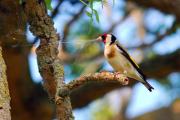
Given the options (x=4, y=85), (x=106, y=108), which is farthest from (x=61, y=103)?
(x=106, y=108)

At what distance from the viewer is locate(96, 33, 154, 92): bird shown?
1709mm

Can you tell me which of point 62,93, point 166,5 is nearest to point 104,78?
point 62,93

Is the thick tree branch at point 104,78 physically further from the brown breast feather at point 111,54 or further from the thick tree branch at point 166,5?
the thick tree branch at point 166,5

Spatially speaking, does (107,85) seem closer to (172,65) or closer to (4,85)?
(172,65)

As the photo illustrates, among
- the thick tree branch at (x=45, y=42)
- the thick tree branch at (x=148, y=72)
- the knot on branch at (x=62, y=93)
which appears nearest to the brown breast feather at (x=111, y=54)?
the thick tree branch at (x=45, y=42)

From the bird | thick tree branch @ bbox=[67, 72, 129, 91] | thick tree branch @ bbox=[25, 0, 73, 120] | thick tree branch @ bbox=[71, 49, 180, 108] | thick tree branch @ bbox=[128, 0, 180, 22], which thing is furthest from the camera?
thick tree branch @ bbox=[71, 49, 180, 108]

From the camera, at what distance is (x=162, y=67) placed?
3715mm

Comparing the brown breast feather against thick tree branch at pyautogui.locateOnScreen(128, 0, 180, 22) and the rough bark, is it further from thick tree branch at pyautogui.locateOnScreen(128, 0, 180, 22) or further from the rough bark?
thick tree branch at pyautogui.locateOnScreen(128, 0, 180, 22)

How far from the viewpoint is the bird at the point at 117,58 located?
5.61ft

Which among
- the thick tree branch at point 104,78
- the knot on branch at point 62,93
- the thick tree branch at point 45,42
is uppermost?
the thick tree branch at point 45,42

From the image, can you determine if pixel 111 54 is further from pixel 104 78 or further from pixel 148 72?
pixel 148 72

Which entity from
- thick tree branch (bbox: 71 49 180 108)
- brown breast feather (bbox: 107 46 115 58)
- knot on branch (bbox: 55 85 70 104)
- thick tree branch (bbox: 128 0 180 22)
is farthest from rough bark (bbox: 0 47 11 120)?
thick tree branch (bbox: 71 49 180 108)

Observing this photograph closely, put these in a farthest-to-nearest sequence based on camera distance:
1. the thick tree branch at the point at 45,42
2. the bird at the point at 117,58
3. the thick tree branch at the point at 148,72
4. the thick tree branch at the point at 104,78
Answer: the thick tree branch at the point at 148,72 → the bird at the point at 117,58 → the thick tree branch at the point at 45,42 → the thick tree branch at the point at 104,78

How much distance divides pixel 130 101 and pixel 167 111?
1.42 feet
